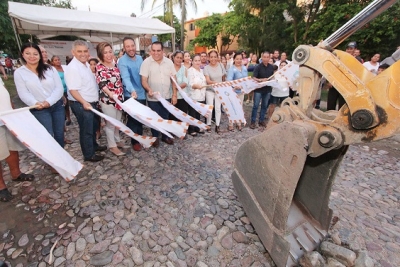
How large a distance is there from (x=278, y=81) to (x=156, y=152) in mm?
3808

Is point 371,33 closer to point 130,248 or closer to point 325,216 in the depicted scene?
point 325,216

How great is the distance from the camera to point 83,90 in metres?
3.61

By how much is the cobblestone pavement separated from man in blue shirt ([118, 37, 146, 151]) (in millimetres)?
777

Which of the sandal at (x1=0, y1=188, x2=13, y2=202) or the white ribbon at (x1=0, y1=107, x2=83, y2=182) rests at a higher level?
the white ribbon at (x1=0, y1=107, x2=83, y2=182)

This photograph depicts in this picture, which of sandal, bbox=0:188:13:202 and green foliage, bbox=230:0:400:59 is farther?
green foliage, bbox=230:0:400:59

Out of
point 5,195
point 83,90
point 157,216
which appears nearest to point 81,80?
point 83,90

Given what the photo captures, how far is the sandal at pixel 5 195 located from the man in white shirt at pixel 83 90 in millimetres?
1199

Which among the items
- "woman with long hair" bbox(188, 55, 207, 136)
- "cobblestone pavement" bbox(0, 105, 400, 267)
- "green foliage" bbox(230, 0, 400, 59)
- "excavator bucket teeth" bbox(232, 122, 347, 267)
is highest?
"green foliage" bbox(230, 0, 400, 59)

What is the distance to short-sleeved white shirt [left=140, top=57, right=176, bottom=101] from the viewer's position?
4.30 meters

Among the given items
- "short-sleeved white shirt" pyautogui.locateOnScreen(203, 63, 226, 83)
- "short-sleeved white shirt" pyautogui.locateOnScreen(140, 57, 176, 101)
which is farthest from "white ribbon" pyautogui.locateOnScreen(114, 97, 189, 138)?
"short-sleeved white shirt" pyautogui.locateOnScreen(203, 63, 226, 83)

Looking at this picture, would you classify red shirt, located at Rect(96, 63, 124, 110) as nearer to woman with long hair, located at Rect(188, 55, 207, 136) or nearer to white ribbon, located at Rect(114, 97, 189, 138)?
white ribbon, located at Rect(114, 97, 189, 138)

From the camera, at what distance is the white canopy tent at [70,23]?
8242mm

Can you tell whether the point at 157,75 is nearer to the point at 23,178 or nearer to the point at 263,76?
the point at 23,178

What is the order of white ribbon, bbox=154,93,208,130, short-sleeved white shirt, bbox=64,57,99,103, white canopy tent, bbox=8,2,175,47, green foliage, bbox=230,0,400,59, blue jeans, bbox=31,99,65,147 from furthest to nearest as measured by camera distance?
green foliage, bbox=230,0,400,59, white canopy tent, bbox=8,2,175,47, white ribbon, bbox=154,93,208,130, short-sleeved white shirt, bbox=64,57,99,103, blue jeans, bbox=31,99,65,147
